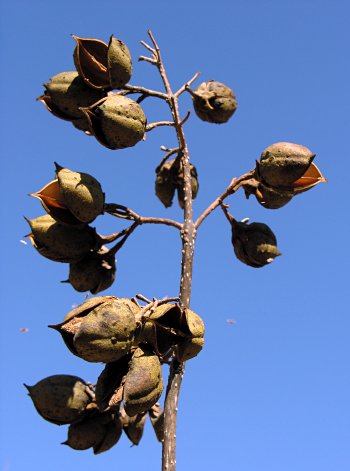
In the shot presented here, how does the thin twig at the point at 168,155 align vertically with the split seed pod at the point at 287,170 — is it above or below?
above

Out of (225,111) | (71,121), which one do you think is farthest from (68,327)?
(225,111)

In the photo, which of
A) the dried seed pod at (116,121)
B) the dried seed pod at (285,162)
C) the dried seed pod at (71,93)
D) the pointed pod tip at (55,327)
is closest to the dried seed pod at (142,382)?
the pointed pod tip at (55,327)

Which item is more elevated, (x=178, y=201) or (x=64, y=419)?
(x=178, y=201)

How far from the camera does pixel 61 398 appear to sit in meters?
3.67

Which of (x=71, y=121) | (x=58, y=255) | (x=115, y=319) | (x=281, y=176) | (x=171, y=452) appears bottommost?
(x=171, y=452)

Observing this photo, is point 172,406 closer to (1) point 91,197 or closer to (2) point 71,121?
(1) point 91,197

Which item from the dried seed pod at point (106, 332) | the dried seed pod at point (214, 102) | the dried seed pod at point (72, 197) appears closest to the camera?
the dried seed pod at point (106, 332)

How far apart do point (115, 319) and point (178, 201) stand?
202 cm

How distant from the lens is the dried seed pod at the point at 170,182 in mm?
4859

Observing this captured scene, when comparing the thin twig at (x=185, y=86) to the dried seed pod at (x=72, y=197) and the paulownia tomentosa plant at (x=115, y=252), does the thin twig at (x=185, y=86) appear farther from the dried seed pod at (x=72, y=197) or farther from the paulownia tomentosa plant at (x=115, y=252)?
the dried seed pod at (x=72, y=197)

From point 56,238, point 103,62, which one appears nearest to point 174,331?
point 56,238

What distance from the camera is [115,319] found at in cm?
313

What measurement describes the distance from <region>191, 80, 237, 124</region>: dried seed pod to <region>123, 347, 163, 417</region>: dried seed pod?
205 centimetres

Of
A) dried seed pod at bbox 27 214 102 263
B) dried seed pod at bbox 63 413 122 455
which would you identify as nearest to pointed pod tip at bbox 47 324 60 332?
dried seed pod at bbox 27 214 102 263
